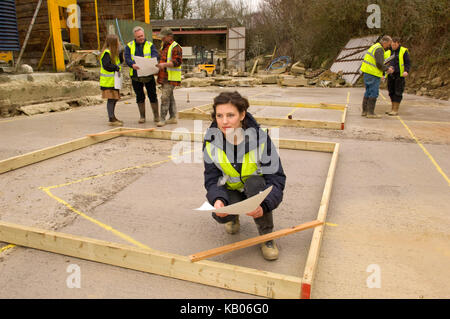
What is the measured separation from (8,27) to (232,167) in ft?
30.7

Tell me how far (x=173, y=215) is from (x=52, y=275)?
1161mm

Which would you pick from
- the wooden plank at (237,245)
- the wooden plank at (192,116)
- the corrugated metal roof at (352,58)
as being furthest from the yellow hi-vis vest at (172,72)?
the corrugated metal roof at (352,58)

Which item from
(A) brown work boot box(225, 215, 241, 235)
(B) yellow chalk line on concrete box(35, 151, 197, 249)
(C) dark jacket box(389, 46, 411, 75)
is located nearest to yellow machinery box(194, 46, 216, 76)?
(C) dark jacket box(389, 46, 411, 75)

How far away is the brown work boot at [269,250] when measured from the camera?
2498 millimetres

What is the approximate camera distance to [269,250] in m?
2.51

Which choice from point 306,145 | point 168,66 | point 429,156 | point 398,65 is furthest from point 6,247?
point 398,65

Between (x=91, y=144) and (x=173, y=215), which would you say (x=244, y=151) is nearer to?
(x=173, y=215)

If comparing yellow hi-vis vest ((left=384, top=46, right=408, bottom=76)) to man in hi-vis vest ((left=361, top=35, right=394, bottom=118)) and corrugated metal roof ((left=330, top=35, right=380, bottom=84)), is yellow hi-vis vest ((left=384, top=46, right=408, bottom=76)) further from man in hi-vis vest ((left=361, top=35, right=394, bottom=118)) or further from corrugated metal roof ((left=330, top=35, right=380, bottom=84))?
corrugated metal roof ((left=330, top=35, right=380, bottom=84))

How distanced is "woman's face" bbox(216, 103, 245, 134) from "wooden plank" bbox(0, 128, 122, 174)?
324cm

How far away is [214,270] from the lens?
2178mm

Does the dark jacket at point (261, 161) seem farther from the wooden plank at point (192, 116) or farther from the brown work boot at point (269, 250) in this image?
the wooden plank at point (192, 116)

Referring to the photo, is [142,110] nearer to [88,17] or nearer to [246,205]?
[246,205]

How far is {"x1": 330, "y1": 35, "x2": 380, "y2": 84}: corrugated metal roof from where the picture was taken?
59.1 feet

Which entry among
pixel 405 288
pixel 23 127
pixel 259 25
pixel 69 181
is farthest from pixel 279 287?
pixel 259 25
